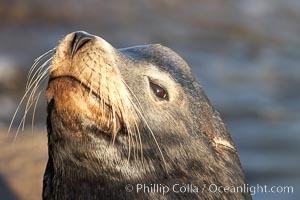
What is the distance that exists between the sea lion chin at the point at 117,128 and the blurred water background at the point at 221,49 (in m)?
2.59

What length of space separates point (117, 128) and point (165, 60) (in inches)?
32.1

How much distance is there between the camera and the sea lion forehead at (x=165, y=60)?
5973mm

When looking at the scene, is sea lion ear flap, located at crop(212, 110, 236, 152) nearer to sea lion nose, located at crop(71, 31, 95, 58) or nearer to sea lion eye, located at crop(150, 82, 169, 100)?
sea lion eye, located at crop(150, 82, 169, 100)

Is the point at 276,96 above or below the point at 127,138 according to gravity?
above

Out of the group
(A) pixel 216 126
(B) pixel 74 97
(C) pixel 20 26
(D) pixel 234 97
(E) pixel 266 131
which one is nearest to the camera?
(B) pixel 74 97

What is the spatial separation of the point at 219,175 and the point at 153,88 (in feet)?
2.40

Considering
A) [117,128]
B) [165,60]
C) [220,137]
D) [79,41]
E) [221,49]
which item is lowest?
[117,128]

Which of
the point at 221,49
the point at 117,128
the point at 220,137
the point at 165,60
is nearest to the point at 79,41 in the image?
the point at 117,128

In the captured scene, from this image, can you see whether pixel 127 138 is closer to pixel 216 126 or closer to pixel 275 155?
pixel 216 126

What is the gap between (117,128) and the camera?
18.1ft

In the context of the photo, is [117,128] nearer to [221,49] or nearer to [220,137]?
[220,137]

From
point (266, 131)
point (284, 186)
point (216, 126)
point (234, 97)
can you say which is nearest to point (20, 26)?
point (234, 97)

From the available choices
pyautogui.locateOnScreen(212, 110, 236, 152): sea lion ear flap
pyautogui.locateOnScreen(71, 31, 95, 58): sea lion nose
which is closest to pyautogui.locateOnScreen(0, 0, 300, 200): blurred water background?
pyautogui.locateOnScreen(212, 110, 236, 152): sea lion ear flap

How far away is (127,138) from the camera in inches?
218
